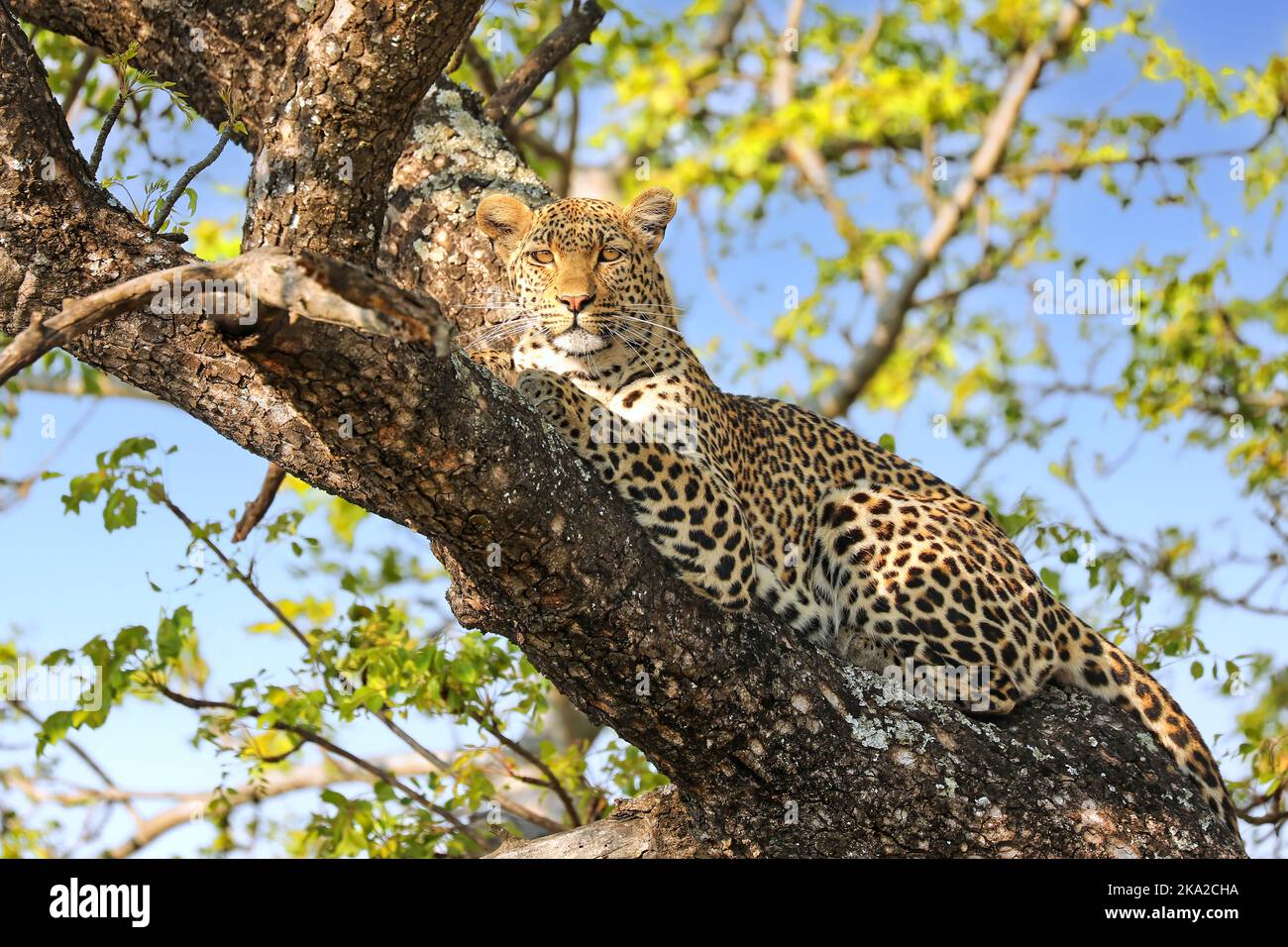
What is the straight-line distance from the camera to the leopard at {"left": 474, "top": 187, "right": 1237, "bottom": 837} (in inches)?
250

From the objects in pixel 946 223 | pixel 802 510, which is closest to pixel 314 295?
pixel 802 510

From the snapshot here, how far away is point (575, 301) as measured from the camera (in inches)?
249

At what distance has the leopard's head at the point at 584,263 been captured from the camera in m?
6.39

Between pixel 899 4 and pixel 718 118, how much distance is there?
2.76m

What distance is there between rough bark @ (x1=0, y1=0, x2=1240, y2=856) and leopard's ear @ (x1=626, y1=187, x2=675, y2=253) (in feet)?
6.29

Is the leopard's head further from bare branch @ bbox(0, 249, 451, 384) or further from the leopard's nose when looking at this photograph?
bare branch @ bbox(0, 249, 451, 384)

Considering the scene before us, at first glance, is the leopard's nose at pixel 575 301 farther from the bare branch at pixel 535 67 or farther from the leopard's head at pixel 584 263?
the bare branch at pixel 535 67

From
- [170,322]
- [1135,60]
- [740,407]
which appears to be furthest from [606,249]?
[1135,60]

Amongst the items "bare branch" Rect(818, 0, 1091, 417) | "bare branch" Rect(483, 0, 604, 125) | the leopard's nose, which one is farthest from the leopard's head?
"bare branch" Rect(818, 0, 1091, 417)

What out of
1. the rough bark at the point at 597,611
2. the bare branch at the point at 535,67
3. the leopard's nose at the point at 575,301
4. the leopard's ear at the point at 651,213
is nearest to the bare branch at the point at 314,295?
the rough bark at the point at 597,611

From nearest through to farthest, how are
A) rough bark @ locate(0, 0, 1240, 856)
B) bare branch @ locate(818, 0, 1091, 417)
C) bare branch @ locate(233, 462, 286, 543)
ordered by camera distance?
rough bark @ locate(0, 0, 1240, 856) → bare branch @ locate(233, 462, 286, 543) → bare branch @ locate(818, 0, 1091, 417)

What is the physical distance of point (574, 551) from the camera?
4.83m

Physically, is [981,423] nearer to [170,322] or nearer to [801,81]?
[801,81]

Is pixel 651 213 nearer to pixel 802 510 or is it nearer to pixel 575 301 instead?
pixel 575 301
